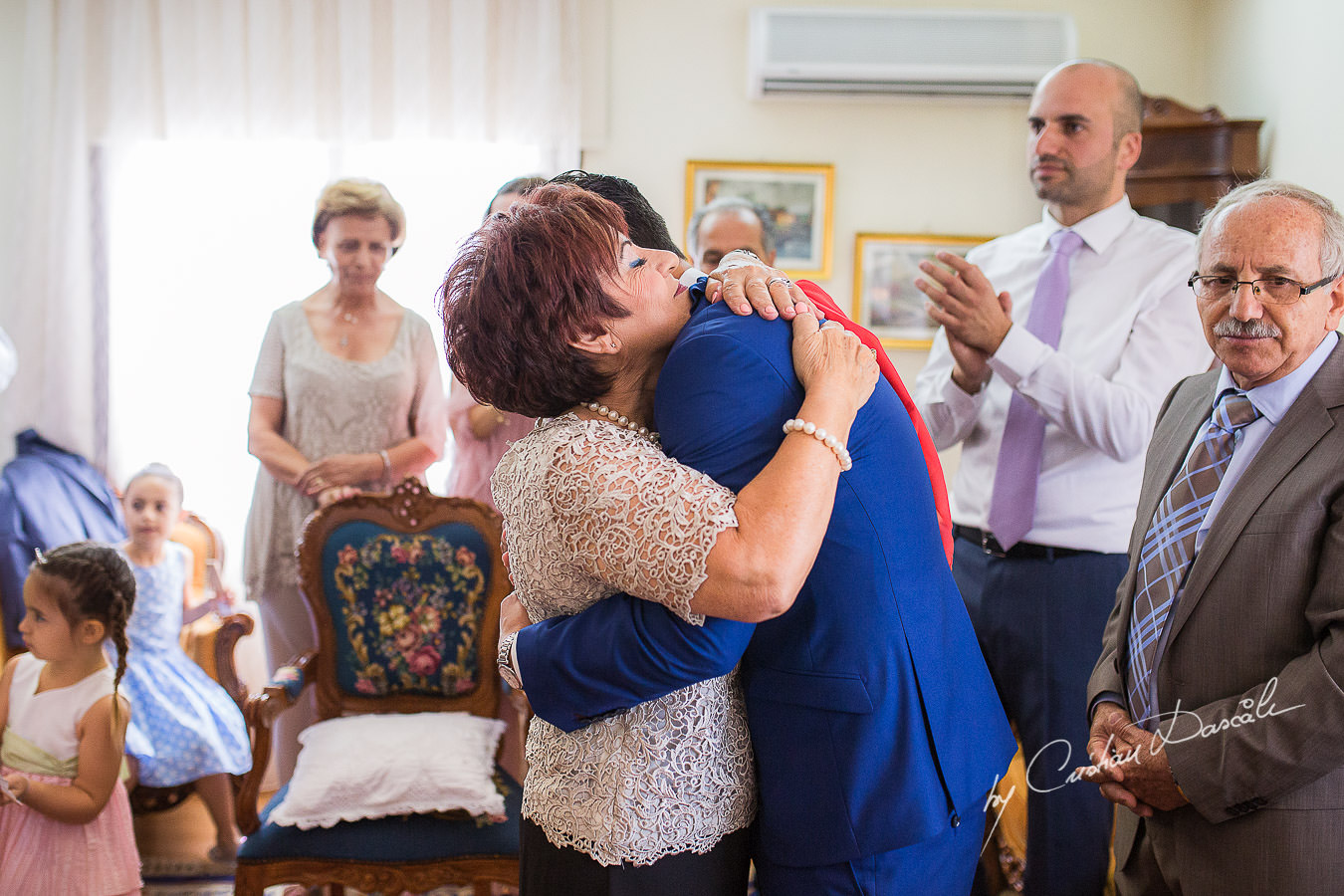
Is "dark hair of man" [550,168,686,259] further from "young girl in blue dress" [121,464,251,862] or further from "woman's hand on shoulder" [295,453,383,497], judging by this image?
"young girl in blue dress" [121,464,251,862]

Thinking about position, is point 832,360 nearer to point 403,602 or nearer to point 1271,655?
point 1271,655

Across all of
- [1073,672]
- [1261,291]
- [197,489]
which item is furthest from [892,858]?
[197,489]

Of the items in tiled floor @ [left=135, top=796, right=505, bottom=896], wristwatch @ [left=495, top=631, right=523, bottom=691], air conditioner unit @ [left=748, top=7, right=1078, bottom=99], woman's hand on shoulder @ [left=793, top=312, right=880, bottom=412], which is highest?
air conditioner unit @ [left=748, top=7, right=1078, bottom=99]

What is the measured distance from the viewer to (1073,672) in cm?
203

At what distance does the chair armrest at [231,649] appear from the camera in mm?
2723

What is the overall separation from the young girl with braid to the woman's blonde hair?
1.20m

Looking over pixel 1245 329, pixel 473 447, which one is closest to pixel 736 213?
pixel 473 447

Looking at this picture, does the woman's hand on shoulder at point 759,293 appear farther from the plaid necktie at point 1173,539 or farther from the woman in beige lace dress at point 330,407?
the woman in beige lace dress at point 330,407

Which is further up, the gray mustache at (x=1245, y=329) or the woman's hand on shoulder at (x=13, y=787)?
the gray mustache at (x=1245, y=329)

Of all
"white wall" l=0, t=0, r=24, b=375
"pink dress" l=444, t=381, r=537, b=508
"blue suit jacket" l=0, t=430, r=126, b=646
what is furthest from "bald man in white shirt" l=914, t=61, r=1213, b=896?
"white wall" l=0, t=0, r=24, b=375

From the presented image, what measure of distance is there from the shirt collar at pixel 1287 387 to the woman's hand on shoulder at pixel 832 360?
687 mm

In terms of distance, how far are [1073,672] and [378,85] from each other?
337 centimetres

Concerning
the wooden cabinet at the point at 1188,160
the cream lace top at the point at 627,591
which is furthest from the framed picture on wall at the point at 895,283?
the cream lace top at the point at 627,591

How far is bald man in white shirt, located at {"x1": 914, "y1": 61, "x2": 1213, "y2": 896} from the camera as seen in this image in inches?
80.3
